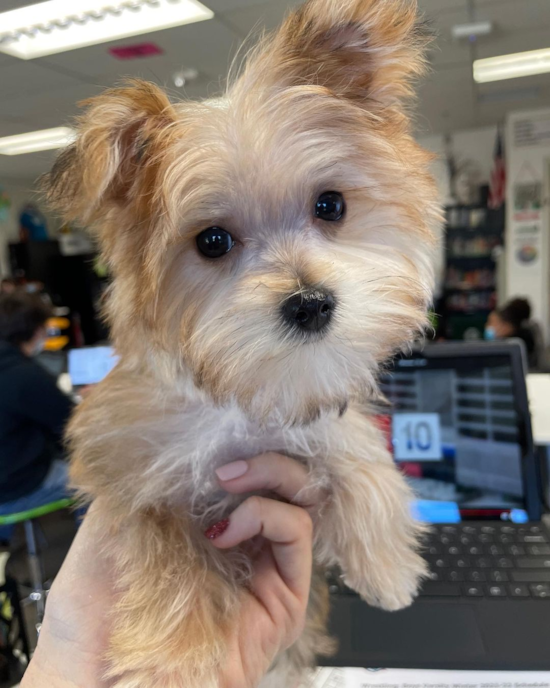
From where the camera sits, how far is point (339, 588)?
148 cm

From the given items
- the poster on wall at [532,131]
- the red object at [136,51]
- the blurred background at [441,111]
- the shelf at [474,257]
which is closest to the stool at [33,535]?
the blurred background at [441,111]

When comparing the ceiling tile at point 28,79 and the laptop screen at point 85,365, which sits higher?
the ceiling tile at point 28,79

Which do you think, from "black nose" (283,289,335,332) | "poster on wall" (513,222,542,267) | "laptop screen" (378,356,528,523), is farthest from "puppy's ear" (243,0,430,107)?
"poster on wall" (513,222,542,267)

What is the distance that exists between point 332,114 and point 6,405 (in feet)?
9.44

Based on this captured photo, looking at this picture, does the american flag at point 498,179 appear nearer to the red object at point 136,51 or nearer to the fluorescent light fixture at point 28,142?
the red object at point 136,51

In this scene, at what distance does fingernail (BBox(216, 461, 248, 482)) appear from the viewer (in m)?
0.94

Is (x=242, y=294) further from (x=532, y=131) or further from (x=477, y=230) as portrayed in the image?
(x=477, y=230)

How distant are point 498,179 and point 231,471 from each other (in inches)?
353

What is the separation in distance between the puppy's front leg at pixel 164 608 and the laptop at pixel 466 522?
53 cm

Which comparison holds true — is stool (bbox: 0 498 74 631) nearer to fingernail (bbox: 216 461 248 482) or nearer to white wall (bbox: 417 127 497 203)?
fingernail (bbox: 216 461 248 482)

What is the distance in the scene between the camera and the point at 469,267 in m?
9.65

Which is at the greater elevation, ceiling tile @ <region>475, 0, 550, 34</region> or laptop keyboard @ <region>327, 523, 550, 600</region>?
ceiling tile @ <region>475, 0, 550, 34</region>

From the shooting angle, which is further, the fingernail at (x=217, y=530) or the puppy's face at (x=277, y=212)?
the fingernail at (x=217, y=530)

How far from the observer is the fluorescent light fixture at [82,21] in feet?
13.1
